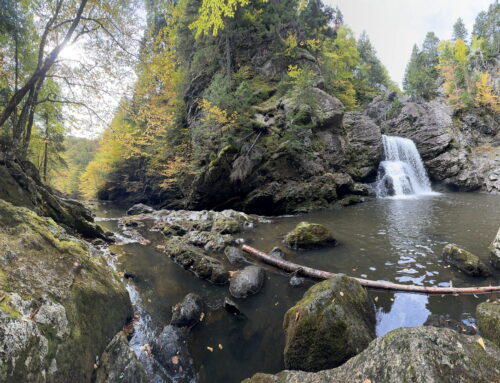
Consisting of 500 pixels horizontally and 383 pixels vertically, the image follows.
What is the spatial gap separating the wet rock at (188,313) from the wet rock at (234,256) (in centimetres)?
296

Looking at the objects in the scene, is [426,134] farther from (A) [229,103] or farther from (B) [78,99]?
(B) [78,99]

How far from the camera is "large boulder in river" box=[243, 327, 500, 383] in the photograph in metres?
2.27

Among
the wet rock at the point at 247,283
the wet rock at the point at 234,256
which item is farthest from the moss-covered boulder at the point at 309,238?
the wet rock at the point at 247,283

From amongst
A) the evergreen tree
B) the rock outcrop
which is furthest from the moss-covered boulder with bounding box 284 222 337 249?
the evergreen tree

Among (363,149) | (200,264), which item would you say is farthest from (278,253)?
(363,149)

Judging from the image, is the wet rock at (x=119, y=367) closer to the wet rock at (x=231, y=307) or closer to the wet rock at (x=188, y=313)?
the wet rock at (x=188, y=313)

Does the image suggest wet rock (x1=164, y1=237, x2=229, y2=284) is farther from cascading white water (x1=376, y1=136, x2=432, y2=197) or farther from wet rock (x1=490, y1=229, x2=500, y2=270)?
cascading white water (x1=376, y1=136, x2=432, y2=197)

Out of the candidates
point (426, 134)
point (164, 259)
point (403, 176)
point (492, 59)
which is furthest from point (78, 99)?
point (492, 59)

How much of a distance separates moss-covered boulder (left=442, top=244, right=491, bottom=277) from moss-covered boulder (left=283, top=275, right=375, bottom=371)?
14.3 feet

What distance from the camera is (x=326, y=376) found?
2979mm

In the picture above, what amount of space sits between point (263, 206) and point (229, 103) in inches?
333

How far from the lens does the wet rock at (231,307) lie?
18.6 ft

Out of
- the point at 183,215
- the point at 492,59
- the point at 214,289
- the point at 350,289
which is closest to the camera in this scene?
the point at 350,289

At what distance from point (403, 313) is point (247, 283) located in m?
3.60
